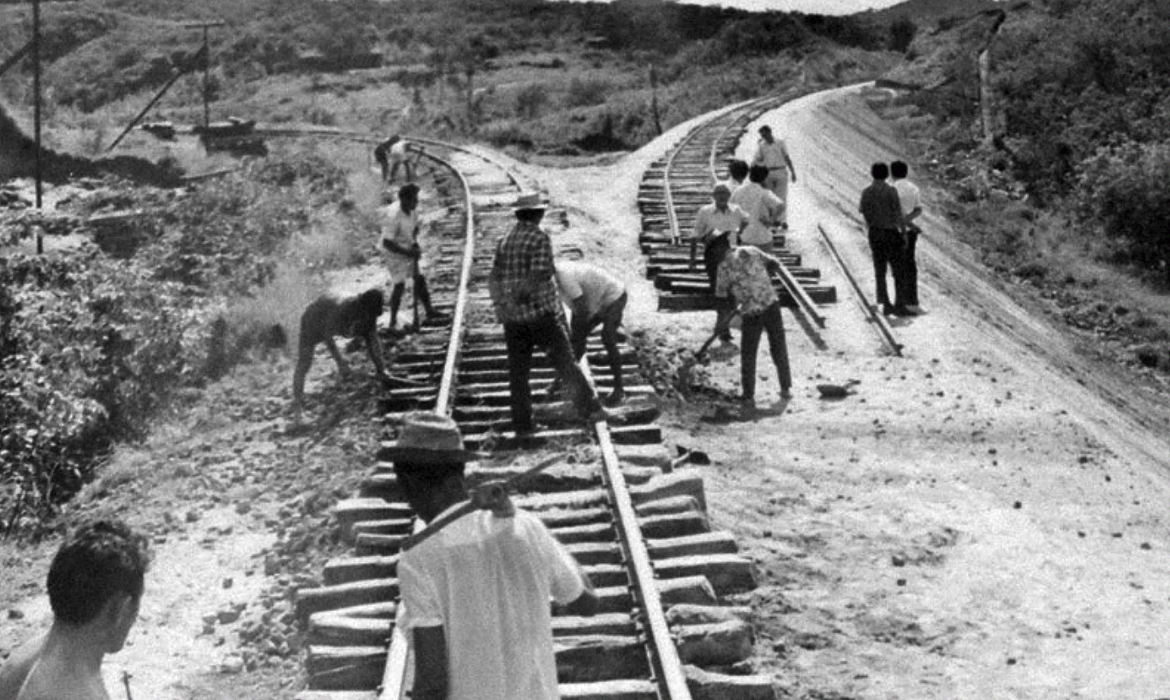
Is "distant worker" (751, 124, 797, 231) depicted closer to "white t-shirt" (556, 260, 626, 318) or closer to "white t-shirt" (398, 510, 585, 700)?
"white t-shirt" (556, 260, 626, 318)

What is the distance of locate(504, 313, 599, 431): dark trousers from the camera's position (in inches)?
413

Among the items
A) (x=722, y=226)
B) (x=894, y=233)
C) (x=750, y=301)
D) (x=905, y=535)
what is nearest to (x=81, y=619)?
(x=905, y=535)

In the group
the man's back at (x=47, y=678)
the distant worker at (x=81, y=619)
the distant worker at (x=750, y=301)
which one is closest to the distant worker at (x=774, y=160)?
the distant worker at (x=750, y=301)

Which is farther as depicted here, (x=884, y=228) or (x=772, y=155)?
(x=772, y=155)

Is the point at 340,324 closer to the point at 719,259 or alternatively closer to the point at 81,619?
the point at 719,259

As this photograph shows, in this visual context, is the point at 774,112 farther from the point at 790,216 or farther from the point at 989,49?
the point at 790,216

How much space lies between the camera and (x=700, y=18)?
83562mm

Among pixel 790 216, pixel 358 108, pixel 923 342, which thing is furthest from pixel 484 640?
pixel 358 108

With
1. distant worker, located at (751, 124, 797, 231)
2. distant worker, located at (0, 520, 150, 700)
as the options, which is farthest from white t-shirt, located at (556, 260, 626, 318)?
distant worker, located at (0, 520, 150, 700)

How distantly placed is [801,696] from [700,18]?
78.9 meters

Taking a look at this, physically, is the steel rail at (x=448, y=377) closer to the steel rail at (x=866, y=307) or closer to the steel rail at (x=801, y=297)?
the steel rail at (x=801, y=297)

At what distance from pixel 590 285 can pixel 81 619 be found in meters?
8.05

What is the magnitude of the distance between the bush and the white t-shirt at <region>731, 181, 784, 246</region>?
551 inches

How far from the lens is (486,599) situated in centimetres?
429
